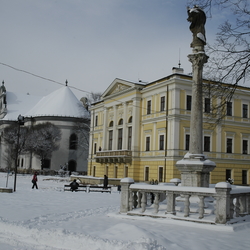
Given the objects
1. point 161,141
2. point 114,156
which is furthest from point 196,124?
point 114,156

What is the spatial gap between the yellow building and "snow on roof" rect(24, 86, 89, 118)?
21.4 metres

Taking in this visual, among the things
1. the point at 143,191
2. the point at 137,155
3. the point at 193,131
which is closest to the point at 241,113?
the point at 137,155

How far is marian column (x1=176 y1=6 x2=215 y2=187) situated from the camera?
1296 cm

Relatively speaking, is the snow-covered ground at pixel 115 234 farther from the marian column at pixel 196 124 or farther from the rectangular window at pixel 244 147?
the rectangular window at pixel 244 147

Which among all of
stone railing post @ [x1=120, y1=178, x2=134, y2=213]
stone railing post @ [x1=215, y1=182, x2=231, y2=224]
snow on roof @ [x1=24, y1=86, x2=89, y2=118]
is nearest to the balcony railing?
snow on roof @ [x1=24, y1=86, x2=89, y2=118]

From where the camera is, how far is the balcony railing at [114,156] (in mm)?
42906

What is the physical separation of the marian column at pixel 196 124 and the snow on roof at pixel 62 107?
2120 inches

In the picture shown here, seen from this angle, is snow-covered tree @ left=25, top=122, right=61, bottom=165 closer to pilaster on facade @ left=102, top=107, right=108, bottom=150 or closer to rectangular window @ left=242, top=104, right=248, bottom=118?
pilaster on facade @ left=102, top=107, right=108, bottom=150

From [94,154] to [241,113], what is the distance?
2113 centimetres

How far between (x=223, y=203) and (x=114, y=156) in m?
35.0

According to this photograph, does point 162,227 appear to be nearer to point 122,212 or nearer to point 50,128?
point 122,212

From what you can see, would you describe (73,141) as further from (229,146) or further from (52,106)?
(229,146)

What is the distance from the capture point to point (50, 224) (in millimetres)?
10336

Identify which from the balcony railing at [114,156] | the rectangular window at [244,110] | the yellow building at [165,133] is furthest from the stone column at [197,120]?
the rectangular window at [244,110]
